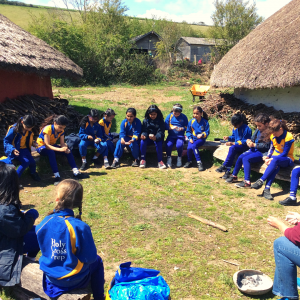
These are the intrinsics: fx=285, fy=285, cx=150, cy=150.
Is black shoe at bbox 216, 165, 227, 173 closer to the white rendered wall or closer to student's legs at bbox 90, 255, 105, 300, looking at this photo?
the white rendered wall

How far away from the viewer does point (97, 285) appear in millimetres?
2523

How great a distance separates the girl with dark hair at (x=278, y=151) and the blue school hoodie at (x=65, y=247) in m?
3.97

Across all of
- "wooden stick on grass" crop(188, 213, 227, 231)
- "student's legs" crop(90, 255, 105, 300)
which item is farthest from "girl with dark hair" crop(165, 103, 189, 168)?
"student's legs" crop(90, 255, 105, 300)

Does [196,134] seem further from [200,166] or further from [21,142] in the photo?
[21,142]

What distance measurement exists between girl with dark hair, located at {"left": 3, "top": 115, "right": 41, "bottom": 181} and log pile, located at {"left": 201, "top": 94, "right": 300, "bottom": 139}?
281 inches

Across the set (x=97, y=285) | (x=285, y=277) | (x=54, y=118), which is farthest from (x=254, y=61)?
(x=97, y=285)

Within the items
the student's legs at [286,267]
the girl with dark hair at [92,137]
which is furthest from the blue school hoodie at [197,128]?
the student's legs at [286,267]

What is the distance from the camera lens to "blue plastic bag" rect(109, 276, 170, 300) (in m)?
2.35

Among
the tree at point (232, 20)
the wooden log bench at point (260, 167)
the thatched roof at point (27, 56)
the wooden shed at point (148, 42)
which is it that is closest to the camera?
the wooden log bench at point (260, 167)

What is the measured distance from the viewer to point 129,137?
274 inches

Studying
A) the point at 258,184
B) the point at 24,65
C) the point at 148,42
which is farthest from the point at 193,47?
the point at 258,184

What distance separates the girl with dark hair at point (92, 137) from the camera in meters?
6.60

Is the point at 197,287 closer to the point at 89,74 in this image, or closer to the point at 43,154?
the point at 43,154

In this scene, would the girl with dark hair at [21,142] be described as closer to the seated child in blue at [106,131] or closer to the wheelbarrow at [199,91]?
the seated child in blue at [106,131]
